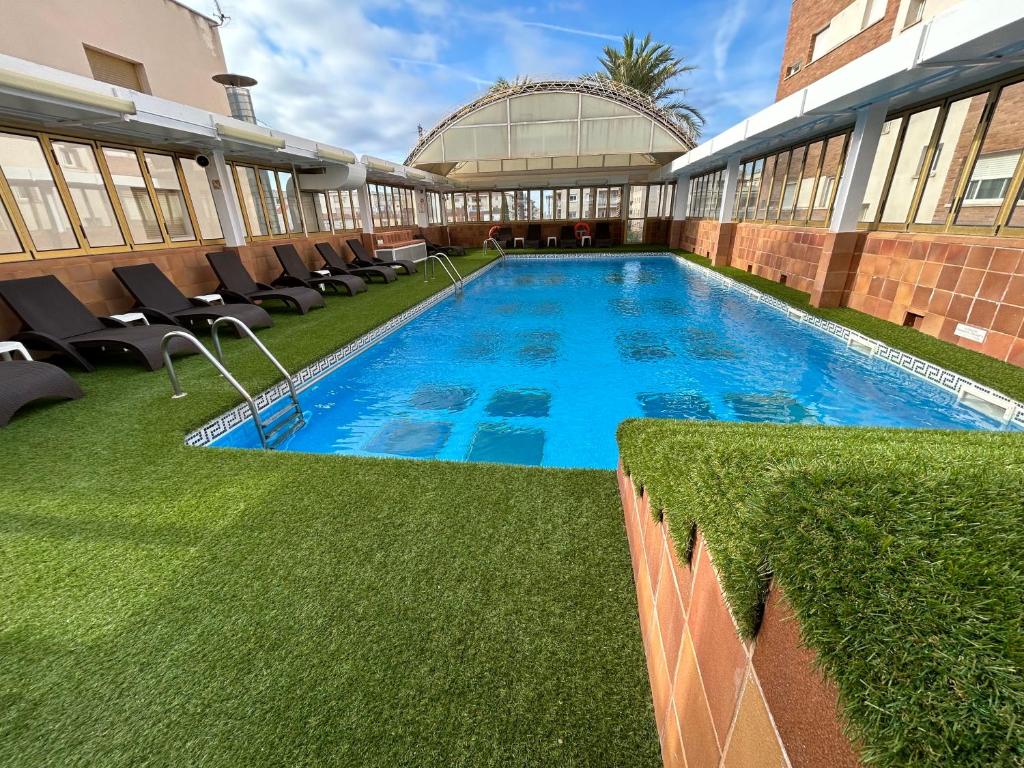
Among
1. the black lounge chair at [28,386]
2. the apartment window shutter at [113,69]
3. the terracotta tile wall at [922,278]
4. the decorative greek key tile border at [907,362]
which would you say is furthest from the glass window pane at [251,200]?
the terracotta tile wall at [922,278]

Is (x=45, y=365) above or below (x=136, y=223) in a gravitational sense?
below

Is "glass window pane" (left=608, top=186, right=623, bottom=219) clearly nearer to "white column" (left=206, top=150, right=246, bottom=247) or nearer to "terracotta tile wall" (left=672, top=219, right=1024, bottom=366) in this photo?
"terracotta tile wall" (left=672, top=219, right=1024, bottom=366)

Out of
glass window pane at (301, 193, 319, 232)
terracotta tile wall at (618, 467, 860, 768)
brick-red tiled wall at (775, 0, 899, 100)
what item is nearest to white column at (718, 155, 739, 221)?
brick-red tiled wall at (775, 0, 899, 100)

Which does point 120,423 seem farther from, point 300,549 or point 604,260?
point 604,260

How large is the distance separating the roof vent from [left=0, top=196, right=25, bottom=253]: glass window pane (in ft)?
25.7

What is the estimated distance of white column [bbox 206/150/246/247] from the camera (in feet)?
26.5

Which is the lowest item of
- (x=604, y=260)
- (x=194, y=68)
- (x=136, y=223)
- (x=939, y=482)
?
(x=604, y=260)

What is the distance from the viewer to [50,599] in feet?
6.65

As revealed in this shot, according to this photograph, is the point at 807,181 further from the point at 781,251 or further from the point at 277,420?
A: the point at 277,420

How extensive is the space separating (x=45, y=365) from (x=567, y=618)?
530 cm

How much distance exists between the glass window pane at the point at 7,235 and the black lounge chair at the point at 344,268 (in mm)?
5624

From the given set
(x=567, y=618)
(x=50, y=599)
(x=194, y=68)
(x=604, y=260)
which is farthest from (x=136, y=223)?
(x=604, y=260)

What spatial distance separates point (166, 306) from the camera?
661 centimetres

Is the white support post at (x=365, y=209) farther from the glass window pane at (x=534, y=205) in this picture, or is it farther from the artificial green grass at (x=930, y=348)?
the artificial green grass at (x=930, y=348)
